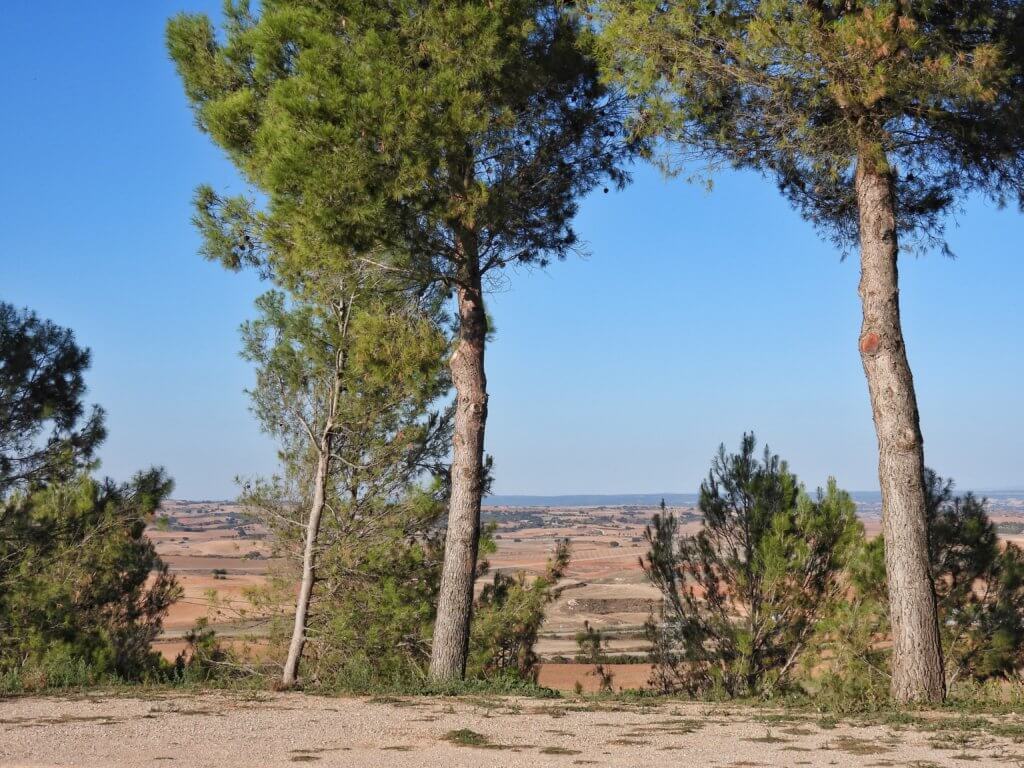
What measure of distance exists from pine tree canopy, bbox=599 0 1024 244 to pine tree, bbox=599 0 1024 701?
15 mm

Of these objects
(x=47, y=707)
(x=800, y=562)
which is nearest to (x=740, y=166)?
(x=800, y=562)

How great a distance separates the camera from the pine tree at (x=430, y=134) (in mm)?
9531

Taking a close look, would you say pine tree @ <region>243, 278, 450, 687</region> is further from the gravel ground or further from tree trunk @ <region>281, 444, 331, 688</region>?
the gravel ground

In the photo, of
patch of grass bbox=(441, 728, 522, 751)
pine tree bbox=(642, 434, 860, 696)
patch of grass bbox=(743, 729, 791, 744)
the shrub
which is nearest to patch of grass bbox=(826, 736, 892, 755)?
patch of grass bbox=(743, 729, 791, 744)

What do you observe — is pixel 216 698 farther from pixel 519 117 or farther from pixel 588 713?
pixel 519 117

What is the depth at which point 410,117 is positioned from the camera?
31.1ft

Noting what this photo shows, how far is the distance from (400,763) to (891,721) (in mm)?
4037

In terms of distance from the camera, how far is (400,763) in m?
6.29

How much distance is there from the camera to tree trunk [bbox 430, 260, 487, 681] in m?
10.7

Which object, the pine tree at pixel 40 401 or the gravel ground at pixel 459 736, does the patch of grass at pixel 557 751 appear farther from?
the pine tree at pixel 40 401

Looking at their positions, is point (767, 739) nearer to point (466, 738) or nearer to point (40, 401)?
point (466, 738)

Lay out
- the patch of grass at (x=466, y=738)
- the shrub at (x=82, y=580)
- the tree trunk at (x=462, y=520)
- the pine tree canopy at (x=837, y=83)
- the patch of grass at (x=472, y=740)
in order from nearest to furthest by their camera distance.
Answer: the patch of grass at (x=472, y=740) → the patch of grass at (x=466, y=738) → the pine tree canopy at (x=837, y=83) → the tree trunk at (x=462, y=520) → the shrub at (x=82, y=580)

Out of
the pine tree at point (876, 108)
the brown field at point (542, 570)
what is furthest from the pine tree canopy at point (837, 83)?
the brown field at point (542, 570)

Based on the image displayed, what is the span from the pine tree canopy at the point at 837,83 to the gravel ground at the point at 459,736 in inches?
217
